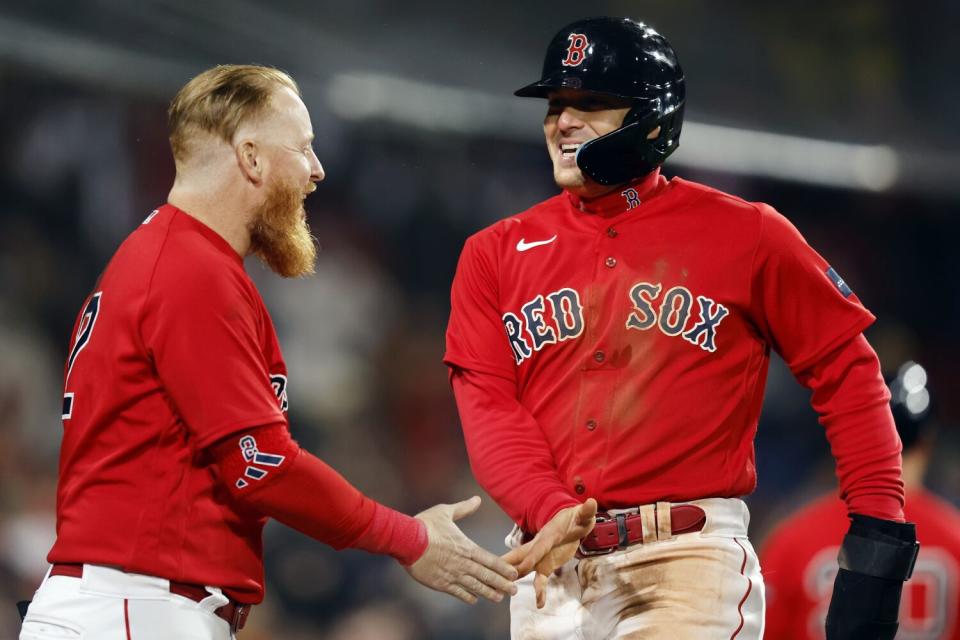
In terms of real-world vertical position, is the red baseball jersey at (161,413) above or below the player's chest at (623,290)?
below

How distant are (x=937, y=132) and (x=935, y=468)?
2.38 meters

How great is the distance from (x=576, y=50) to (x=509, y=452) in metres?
1.07

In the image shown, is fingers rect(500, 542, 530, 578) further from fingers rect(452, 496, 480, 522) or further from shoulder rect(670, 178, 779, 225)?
shoulder rect(670, 178, 779, 225)

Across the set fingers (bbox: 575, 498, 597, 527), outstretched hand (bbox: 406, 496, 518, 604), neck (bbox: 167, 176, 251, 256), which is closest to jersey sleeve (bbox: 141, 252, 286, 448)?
neck (bbox: 167, 176, 251, 256)

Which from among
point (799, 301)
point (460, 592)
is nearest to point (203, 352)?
point (460, 592)

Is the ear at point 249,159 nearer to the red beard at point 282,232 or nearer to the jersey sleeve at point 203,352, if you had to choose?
the red beard at point 282,232

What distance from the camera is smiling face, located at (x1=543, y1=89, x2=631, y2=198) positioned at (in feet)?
10.3

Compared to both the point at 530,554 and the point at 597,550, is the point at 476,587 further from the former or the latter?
the point at 597,550

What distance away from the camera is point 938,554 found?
4.14m

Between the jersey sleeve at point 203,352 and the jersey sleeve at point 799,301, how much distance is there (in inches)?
48.6

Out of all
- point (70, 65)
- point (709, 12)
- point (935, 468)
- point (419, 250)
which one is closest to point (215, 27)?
point (70, 65)

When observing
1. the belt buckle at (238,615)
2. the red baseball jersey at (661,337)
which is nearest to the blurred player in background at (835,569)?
the red baseball jersey at (661,337)

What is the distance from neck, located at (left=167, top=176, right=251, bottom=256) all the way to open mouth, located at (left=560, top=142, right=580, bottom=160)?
2.74 feet

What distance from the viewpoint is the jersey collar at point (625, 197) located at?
3.16 m
